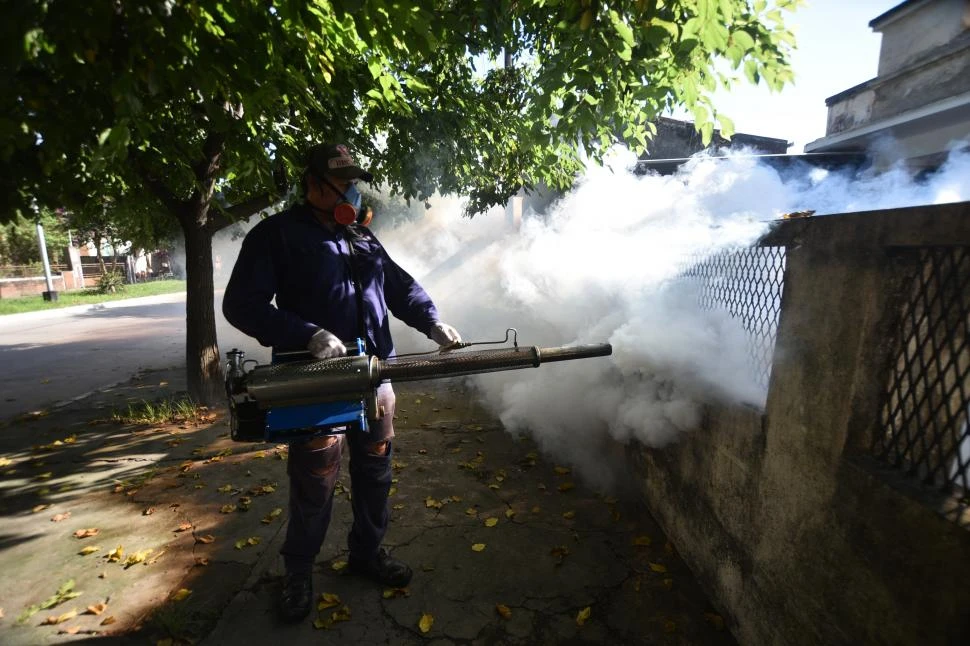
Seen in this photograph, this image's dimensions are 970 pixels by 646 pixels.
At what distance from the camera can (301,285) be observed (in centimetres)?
257

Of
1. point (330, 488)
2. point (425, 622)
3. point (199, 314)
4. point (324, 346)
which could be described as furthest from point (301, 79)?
point (199, 314)

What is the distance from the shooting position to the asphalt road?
7.62m

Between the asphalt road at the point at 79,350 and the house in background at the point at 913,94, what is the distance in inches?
580

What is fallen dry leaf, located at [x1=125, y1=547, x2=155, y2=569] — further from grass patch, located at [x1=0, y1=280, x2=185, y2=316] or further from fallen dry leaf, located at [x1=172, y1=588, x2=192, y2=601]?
grass patch, located at [x1=0, y1=280, x2=185, y2=316]

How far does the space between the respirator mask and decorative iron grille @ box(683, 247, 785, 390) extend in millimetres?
2308

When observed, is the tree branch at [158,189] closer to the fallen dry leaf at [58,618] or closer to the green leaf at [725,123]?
the fallen dry leaf at [58,618]

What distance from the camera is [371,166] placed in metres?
6.07

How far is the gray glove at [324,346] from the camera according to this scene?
7.50 feet

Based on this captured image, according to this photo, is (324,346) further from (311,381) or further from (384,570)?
(384,570)

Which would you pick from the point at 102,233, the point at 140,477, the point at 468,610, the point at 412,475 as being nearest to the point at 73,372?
the point at 140,477

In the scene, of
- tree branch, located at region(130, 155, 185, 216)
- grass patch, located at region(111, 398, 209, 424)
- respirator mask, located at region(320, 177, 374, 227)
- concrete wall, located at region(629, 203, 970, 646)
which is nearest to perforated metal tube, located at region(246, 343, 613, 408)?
respirator mask, located at region(320, 177, 374, 227)

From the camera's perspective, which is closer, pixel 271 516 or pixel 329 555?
pixel 329 555

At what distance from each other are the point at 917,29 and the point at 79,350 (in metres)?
22.7

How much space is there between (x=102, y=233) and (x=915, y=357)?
125ft
